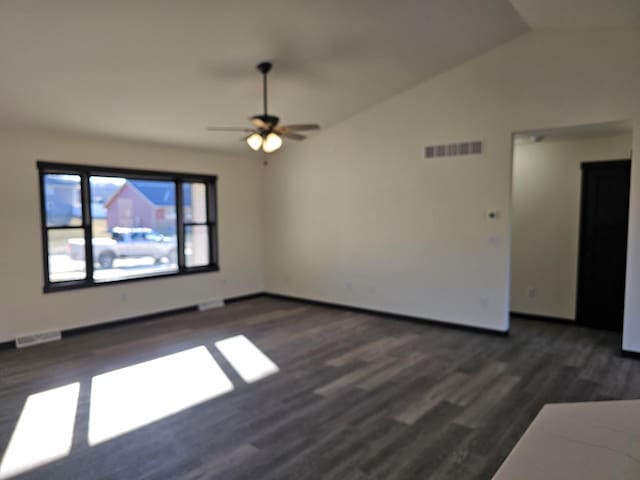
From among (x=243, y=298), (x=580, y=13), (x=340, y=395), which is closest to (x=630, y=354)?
(x=340, y=395)

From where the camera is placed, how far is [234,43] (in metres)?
4.11

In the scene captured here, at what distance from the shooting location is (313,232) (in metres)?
7.38

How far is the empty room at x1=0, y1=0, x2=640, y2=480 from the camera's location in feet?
10.7

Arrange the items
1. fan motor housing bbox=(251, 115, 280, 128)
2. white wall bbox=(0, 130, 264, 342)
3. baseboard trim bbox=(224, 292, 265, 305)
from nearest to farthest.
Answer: fan motor housing bbox=(251, 115, 280, 128) → white wall bbox=(0, 130, 264, 342) → baseboard trim bbox=(224, 292, 265, 305)

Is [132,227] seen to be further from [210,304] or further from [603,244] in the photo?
[603,244]

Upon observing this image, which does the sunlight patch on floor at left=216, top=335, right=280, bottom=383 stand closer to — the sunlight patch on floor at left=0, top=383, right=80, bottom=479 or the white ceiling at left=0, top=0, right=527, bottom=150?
the sunlight patch on floor at left=0, top=383, right=80, bottom=479

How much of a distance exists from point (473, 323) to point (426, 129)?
2.71 m

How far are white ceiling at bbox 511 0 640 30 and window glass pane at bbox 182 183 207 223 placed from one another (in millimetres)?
5245

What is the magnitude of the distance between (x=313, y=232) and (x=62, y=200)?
3764mm

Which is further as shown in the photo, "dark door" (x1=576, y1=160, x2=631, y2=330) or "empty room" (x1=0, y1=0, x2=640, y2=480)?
"dark door" (x1=576, y1=160, x2=631, y2=330)

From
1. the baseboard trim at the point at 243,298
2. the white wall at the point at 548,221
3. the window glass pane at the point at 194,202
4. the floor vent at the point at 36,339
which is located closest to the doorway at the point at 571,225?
the white wall at the point at 548,221

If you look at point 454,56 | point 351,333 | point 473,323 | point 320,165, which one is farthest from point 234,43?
point 473,323

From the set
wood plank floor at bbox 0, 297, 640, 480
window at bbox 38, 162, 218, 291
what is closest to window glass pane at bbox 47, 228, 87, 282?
window at bbox 38, 162, 218, 291

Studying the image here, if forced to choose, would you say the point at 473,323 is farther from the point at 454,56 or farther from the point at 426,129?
the point at 454,56
